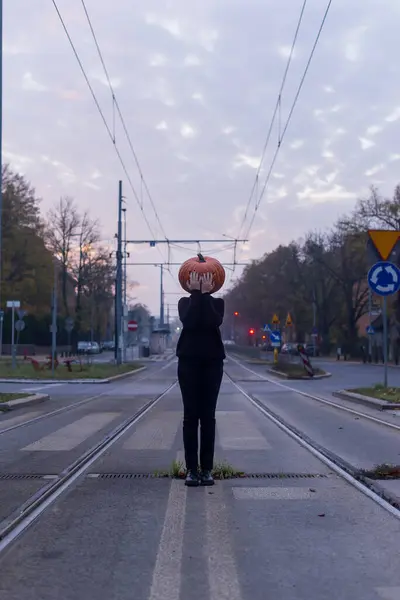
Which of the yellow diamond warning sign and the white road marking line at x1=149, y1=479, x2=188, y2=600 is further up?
the yellow diamond warning sign

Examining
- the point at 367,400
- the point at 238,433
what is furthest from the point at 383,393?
the point at 238,433

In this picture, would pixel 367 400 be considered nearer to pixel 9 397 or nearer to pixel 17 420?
pixel 17 420

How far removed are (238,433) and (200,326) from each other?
4.99m

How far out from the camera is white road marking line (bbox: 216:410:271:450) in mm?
10599

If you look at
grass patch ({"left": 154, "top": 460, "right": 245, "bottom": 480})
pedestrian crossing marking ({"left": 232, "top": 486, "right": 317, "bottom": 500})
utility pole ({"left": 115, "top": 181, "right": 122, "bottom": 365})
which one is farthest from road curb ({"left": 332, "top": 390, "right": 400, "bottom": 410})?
utility pole ({"left": 115, "top": 181, "right": 122, "bottom": 365})

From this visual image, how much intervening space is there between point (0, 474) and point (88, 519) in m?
2.32

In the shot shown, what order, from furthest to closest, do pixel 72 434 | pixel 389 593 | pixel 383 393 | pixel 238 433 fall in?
pixel 383 393 → pixel 238 433 → pixel 72 434 → pixel 389 593

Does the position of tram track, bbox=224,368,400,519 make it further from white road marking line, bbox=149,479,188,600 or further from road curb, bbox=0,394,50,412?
road curb, bbox=0,394,50,412

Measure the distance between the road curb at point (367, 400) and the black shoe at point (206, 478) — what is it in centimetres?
947

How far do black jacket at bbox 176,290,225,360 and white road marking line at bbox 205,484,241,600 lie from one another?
1316 millimetres

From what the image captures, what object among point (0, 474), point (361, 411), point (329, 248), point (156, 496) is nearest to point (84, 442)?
point (0, 474)

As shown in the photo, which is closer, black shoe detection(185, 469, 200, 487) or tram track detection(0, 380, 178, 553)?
tram track detection(0, 380, 178, 553)

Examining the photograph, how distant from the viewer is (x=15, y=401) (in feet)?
58.4

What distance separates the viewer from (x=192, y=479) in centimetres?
754
